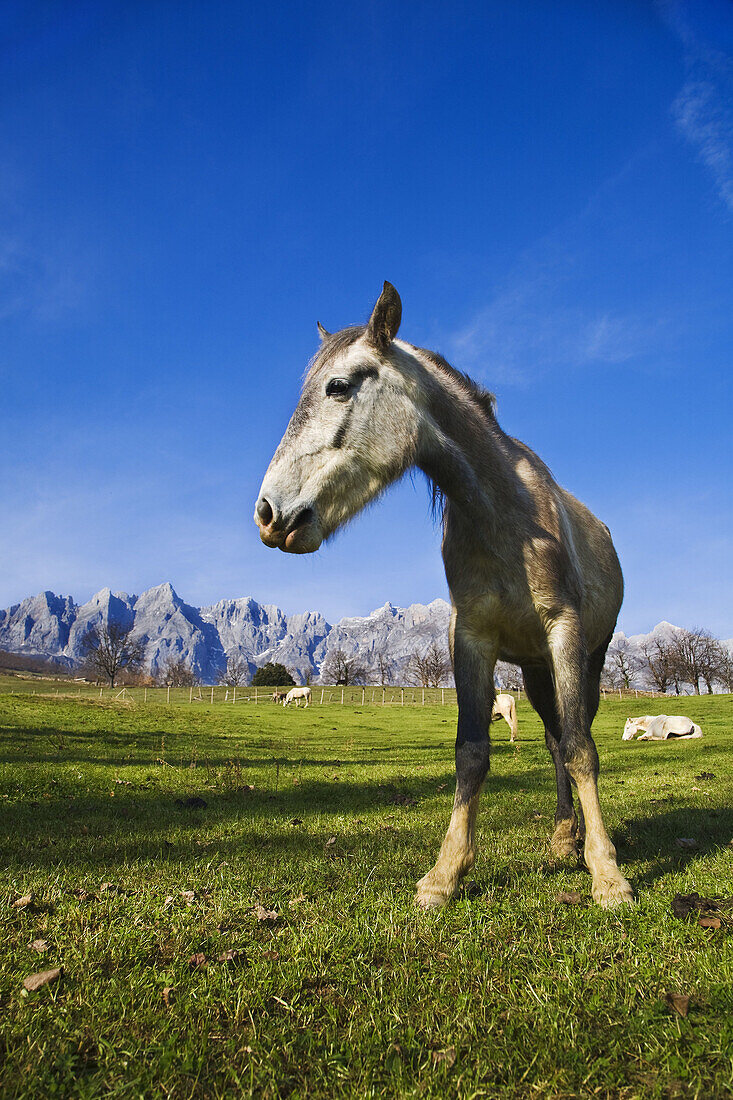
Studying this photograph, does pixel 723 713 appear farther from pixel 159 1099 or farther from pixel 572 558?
pixel 159 1099

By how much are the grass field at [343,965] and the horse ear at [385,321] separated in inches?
158

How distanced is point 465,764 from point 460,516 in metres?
1.93

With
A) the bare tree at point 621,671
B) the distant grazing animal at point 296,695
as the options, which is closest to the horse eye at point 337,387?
the distant grazing animal at point 296,695

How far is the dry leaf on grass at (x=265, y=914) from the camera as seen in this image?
3578mm

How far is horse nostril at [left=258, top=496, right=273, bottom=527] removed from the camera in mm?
4049

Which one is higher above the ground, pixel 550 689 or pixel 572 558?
pixel 572 558

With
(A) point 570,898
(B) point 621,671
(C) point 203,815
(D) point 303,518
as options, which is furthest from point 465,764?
(B) point 621,671

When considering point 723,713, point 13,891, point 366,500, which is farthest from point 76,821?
point 723,713

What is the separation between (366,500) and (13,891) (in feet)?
11.9

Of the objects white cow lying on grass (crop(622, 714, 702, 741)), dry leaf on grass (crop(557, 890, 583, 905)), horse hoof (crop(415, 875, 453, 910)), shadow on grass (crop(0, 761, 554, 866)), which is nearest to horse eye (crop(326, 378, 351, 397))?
horse hoof (crop(415, 875, 453, 910))

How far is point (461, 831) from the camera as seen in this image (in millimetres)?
4141

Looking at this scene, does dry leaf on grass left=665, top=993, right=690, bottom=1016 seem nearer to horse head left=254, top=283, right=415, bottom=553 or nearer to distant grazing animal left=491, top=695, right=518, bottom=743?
horse head left=254, top=283, right=415, bottom=553

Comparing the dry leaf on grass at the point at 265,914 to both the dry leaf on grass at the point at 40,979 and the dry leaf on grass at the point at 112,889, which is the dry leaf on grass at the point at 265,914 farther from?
the dry leaf on grass at the point at 40,979

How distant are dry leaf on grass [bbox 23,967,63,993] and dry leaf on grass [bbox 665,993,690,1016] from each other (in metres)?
2.79
